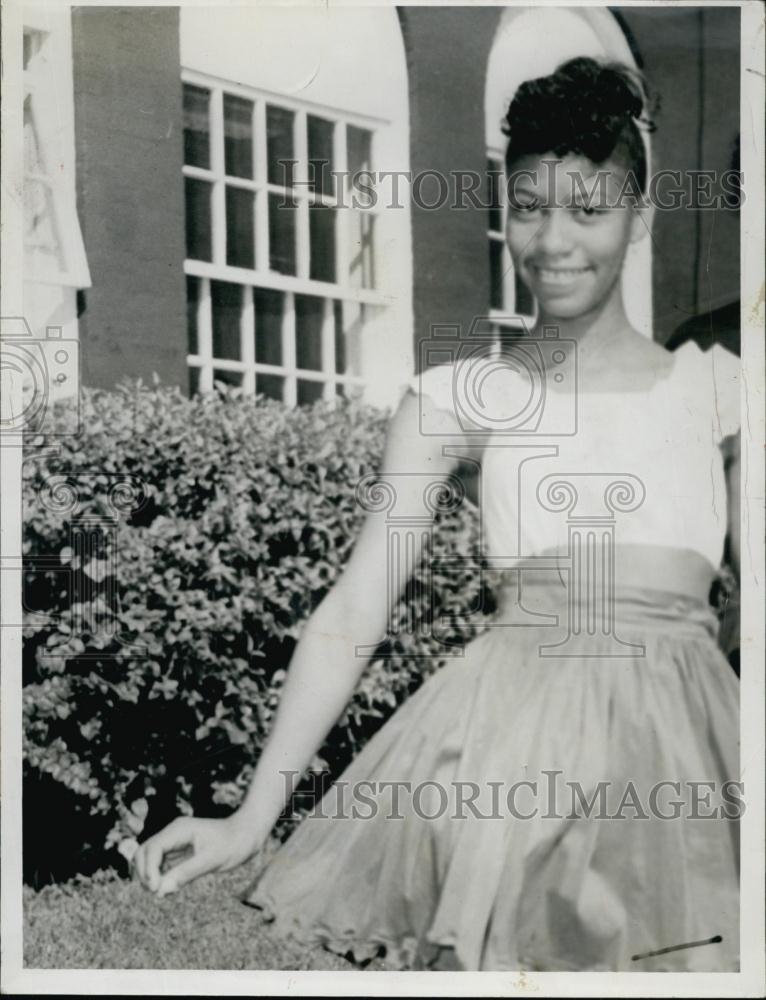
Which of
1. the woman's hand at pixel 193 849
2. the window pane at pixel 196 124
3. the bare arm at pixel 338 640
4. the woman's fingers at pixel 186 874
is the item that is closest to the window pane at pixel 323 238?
the window pane at pixel 196 124

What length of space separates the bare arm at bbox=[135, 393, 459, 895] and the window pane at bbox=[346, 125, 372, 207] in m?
0.67

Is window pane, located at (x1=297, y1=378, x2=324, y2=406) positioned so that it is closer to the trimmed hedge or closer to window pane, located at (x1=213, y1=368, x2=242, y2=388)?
the trimmed hedge

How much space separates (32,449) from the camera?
441 cm

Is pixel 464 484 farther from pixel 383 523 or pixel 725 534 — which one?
pixel 725 534

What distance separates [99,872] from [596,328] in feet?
7.83

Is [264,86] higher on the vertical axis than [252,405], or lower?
higher

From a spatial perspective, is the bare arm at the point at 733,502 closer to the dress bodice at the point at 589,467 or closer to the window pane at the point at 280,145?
the dress bodice at the point at 589,467

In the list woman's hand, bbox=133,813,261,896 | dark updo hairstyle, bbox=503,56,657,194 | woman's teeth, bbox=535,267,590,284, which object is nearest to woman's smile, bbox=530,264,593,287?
woman's teeth, bbox=535,267,590,284

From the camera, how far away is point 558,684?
4.32 m

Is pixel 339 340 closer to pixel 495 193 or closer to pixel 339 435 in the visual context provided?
pixel 339 435

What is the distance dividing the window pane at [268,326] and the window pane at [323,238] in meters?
0.16

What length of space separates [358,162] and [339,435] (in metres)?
0.88

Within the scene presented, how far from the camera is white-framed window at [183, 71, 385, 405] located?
441 cm

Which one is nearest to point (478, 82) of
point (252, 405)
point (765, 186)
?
point (765, 186)
